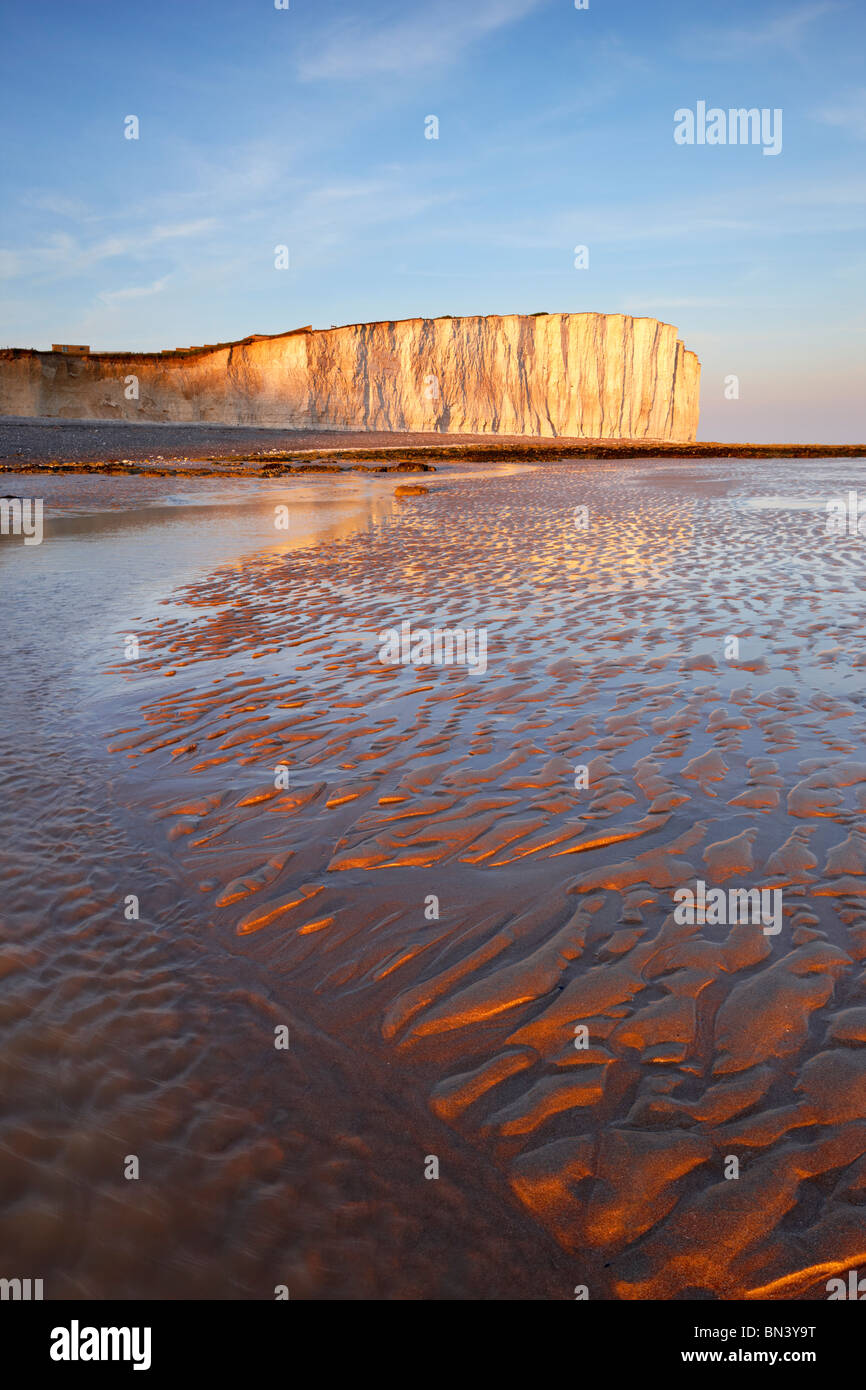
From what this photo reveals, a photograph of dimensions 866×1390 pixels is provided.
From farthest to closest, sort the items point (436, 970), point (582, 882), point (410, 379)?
point (410, 379) → point (582, 882) → point (436, 970)

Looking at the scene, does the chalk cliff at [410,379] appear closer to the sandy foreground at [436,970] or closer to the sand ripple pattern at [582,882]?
the sand ripple pattern at [582,882]

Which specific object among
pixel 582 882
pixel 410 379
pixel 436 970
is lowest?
pixel 436 970

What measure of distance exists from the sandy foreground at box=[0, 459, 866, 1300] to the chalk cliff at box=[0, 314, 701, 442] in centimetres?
7105

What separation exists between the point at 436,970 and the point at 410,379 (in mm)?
84070

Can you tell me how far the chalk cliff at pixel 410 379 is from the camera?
229 ft

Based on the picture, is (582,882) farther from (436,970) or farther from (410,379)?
(410,379)

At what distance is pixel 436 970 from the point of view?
300 cm

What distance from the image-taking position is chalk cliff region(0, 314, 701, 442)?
6981cm

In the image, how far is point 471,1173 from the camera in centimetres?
219

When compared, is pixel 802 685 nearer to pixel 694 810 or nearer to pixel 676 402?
pixel 694 810

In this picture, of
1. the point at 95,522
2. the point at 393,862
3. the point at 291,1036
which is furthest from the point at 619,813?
the point at 95,522

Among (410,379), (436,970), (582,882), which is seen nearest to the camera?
(436,970)

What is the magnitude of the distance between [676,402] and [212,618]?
9450cm

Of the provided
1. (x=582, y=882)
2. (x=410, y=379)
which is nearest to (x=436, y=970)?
(x=582, y=882)
